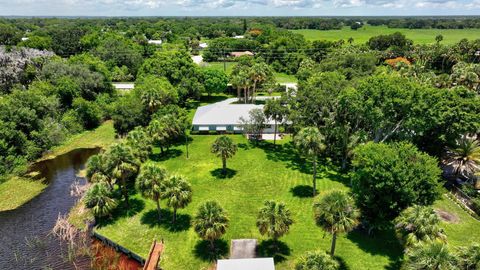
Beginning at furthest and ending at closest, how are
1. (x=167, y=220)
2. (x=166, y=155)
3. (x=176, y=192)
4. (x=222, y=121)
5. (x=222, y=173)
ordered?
(x=222, y=121)
(x=166, y=155)
(x=222, y=173)
(x=167, y=220)
(x=176, y=192)

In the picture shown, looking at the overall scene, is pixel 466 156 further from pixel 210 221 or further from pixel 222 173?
pixel 210 221

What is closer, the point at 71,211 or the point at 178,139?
the point at 71,211

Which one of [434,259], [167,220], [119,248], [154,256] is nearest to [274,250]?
[154,256]

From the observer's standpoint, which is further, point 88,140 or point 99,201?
point 88,140

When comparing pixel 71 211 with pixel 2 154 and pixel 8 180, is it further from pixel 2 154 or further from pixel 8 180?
pixel 2 154

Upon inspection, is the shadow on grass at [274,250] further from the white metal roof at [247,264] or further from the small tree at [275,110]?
the small tree at [275,110]

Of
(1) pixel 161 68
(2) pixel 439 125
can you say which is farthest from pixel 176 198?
(1) pixel 161 68

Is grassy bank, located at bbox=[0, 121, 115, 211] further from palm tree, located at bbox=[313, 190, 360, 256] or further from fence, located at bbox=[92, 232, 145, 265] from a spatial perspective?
palm tree, located at bbox=[313, 190, 360, 256]

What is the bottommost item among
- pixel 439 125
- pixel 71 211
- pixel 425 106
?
pixel 71 211
